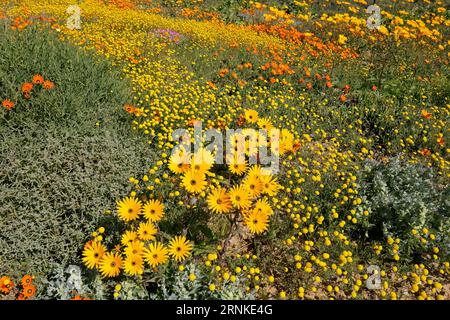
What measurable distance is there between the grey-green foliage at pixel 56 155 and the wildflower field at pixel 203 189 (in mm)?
23

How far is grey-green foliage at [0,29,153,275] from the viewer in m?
3.57

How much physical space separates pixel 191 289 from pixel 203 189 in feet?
4.24

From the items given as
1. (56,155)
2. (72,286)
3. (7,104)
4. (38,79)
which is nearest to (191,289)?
→ (72,286)

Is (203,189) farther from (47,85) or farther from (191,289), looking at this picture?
(47,85)

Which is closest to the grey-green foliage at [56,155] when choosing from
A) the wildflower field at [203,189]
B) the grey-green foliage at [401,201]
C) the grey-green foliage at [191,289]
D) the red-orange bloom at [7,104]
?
the wildflower field at [203,189]

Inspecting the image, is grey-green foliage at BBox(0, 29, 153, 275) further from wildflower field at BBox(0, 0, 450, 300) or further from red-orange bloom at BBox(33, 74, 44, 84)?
red-orange bloom at BBox(33, 74, 44, 84)

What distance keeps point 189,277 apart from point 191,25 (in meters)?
10.4

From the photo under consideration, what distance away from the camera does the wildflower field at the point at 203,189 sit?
3.26 metres

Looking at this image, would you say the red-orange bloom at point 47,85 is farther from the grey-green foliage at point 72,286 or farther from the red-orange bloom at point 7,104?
the grey-green foliage at point 72,286

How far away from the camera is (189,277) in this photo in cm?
310

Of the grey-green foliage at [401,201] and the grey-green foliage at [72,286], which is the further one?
the grey-green foliage at [401,201]

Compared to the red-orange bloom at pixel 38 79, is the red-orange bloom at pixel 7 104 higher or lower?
lower

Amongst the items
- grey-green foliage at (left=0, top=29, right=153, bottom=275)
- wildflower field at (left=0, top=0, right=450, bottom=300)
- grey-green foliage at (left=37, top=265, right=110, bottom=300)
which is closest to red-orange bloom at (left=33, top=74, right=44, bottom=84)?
wildflower field at (left=0, top=0, right=450, bottom=300)

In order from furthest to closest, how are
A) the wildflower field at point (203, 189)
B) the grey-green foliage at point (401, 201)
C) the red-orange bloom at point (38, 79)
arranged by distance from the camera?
the red-orange bloom at point (38, 79) → the grey-green foliage at point (401, 201) → the wildflower field at point (203, 189)
